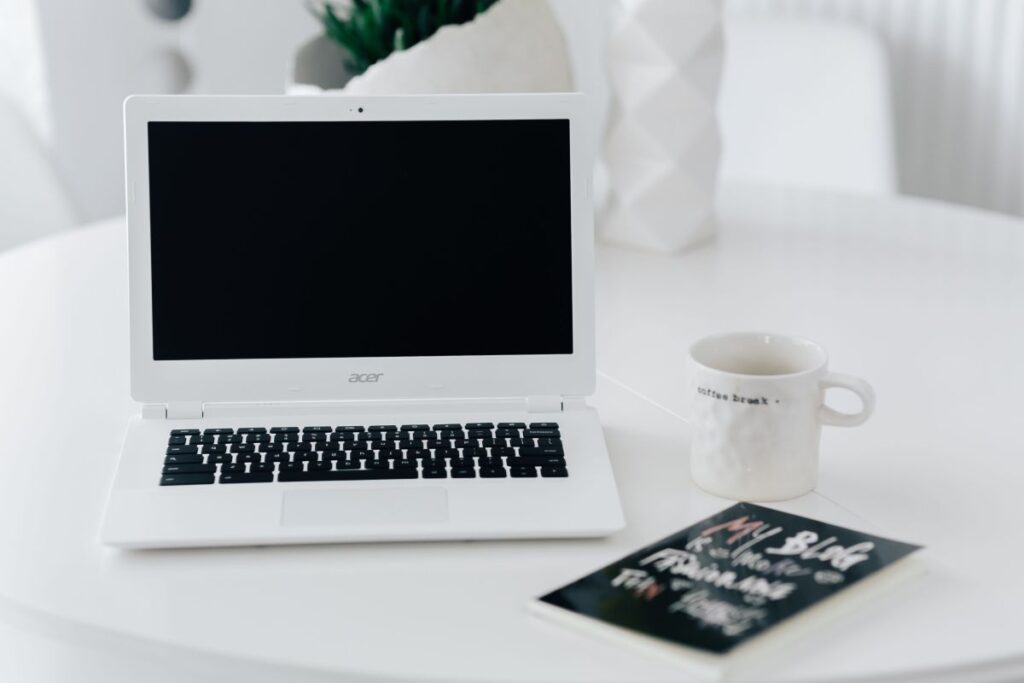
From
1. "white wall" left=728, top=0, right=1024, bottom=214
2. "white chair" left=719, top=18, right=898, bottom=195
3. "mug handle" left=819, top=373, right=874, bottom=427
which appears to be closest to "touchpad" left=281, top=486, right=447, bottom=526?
"mug handle" left=819, top=373, right=874, bottom=427

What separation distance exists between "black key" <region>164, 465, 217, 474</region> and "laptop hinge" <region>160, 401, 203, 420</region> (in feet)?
0.30

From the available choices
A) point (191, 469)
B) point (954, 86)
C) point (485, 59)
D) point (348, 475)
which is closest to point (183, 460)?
point (191, 469)

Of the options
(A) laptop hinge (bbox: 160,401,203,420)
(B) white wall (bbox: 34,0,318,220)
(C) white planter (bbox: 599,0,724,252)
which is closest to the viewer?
(A) laptop hinge (bbox: 160,401,203,420)

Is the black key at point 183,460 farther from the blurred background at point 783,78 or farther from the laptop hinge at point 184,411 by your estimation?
the blurred background at point 783,78

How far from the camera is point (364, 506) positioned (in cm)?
84

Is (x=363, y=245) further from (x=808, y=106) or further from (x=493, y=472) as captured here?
(x=808, y=106)

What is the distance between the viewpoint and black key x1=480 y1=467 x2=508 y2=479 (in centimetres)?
88

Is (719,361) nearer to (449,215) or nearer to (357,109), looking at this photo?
(449,215)

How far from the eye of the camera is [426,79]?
1325 millimetres

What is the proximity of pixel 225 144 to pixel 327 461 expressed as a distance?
0.27 metres

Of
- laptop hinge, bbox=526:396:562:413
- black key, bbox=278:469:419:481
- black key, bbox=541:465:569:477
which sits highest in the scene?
laptop hinge, bbox=526:396:562:413

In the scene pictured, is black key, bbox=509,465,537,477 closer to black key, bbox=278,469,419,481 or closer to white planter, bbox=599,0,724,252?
black key, bbox=278,469,419,481

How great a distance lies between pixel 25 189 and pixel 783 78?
1.30m

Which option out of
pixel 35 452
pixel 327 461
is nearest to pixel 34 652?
pixel 35 452
